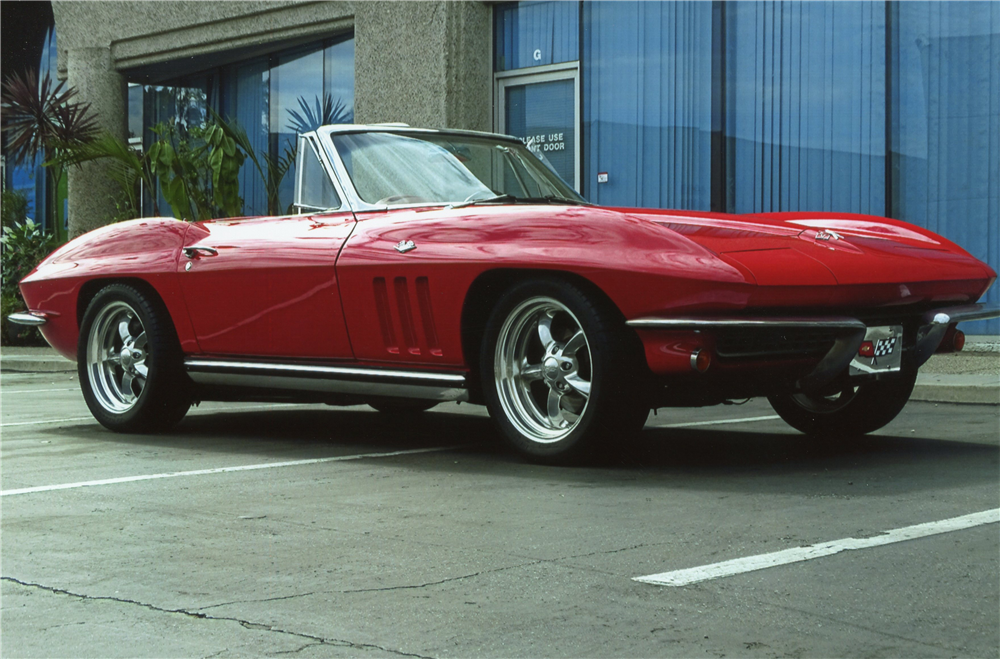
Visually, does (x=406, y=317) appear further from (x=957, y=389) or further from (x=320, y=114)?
(x=320, y=114)

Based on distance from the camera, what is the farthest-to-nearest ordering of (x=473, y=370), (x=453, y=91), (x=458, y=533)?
(x=453, y=91)
(x=473, y=370)
(x=458, y=533)

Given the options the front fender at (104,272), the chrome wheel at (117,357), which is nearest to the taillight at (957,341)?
the front fender at (104,272)

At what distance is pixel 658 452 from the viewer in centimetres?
593

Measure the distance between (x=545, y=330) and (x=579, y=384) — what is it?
278mm

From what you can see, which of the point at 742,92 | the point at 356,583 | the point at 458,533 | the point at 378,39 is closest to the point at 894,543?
the point at 458,533

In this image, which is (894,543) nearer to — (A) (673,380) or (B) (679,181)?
(A) (673,380)

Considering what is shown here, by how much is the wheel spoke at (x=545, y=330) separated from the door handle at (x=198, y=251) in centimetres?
193

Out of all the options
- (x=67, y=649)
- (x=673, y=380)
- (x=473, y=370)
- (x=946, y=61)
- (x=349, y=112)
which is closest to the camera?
(x=67, y=649)

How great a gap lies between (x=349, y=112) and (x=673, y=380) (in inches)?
479

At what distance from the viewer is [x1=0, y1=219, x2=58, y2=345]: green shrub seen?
17703 millimetres

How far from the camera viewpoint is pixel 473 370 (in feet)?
18.4

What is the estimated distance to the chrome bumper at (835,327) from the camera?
478 cm

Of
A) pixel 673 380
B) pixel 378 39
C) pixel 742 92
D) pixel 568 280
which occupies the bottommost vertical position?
pixel 673 380

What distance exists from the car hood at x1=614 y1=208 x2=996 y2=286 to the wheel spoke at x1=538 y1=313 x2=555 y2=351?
1.71ft
